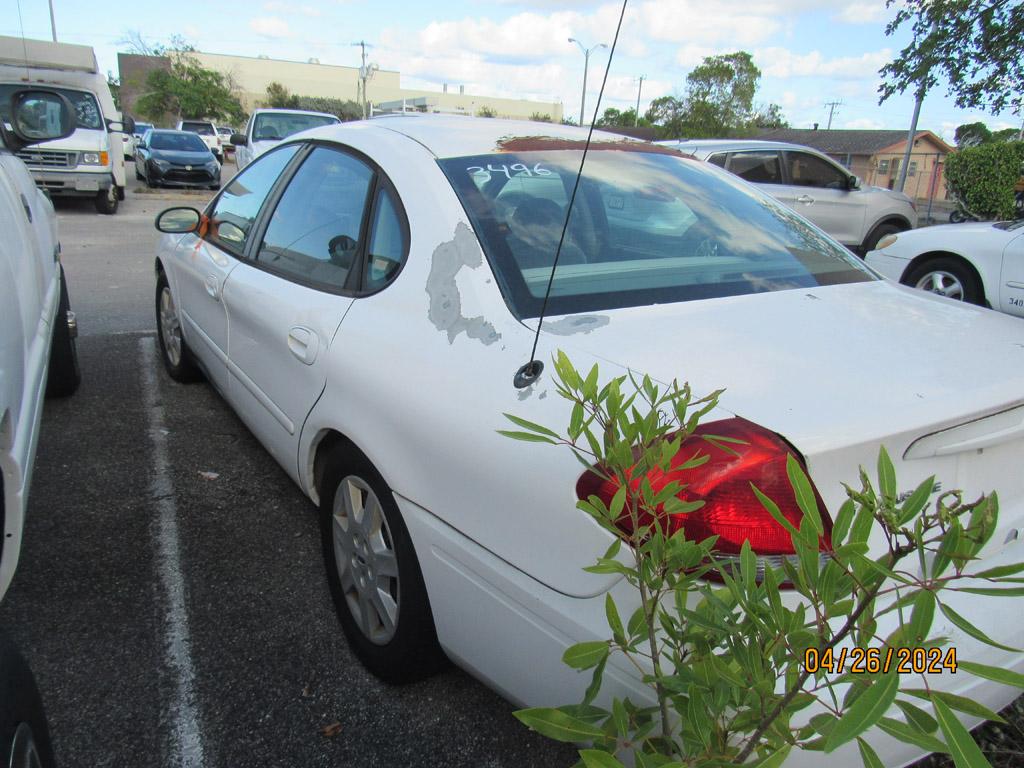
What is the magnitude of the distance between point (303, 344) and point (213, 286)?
1.25m

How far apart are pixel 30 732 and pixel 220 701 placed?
0.85 meters

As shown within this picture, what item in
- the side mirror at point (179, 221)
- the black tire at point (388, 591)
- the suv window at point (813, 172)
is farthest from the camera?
the suv window at point (813, 172)

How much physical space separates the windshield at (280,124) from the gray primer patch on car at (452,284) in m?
13.9

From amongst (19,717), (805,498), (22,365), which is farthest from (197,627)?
(805,498)

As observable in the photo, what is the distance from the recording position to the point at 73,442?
4.03 m

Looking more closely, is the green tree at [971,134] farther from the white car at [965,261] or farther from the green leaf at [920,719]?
the green leaf at [920,719]

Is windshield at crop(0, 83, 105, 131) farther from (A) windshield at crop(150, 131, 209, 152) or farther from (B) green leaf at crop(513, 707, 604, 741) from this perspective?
(B) green leaf at crop(513, 707, 604, 741)

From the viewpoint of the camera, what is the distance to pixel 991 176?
48.3 feet

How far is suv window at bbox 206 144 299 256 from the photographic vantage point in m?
3.48

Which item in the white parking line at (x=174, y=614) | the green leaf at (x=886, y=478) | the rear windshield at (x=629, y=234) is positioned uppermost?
the rear windshield at (x=629, y=234)

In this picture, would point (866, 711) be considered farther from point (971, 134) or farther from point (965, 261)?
point (971, 134)

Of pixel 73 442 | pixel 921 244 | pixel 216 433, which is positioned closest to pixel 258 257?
pixel 216 433

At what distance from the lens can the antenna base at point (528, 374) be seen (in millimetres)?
1752

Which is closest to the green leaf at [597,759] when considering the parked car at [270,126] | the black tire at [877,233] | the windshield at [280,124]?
the black tire at [877,233]
